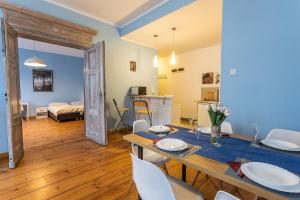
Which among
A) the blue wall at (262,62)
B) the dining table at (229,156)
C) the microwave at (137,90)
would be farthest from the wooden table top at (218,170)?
the microwave at (137,90)

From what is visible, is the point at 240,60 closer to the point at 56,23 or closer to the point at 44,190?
the point at 44,190

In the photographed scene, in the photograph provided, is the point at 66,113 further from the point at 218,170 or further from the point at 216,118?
the point at 218,170

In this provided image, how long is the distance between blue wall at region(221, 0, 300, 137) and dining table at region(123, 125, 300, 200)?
97 cm

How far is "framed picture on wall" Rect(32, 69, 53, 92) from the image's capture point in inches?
246

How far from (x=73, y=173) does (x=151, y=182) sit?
178 centimetres

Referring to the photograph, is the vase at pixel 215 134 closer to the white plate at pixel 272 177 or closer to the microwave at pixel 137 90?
the white plate at pixel 272 177

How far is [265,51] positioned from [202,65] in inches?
135

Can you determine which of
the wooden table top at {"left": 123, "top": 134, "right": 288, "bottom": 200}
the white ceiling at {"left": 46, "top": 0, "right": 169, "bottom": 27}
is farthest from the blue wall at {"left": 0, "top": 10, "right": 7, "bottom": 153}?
the wooden table top at {"left": 123, "top": 134, "right": 288, "bottom": 200}

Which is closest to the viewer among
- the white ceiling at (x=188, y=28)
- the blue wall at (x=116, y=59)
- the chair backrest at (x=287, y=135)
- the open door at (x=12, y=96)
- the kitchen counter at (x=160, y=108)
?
the chair backrest at (x=287, y=135)

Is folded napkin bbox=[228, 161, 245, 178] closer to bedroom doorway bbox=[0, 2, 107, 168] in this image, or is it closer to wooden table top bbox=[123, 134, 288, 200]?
wooden table top bbox=[123, 134, 288, 200]

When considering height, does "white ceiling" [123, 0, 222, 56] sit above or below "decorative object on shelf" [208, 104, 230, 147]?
above

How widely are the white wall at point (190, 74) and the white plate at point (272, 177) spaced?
458 centimetres

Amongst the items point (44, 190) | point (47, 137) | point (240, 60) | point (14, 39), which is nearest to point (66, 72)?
point (47, 137)

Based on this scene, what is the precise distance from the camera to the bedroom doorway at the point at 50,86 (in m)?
5.57
